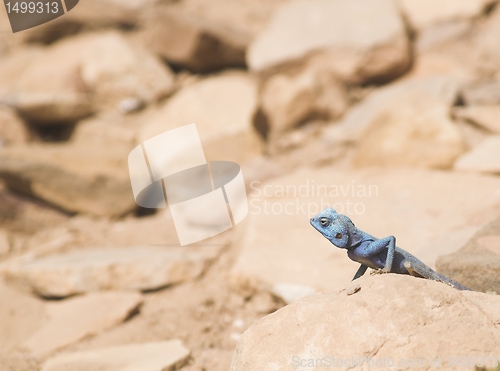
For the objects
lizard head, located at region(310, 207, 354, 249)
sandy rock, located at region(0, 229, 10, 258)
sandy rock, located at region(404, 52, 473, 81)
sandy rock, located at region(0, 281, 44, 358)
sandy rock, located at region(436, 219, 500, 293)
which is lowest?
sandy rock, located at region(0, 229, 10, 258)

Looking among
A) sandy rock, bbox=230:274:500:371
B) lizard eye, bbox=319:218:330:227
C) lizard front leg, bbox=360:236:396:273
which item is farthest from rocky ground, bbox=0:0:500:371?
lizard eye, bbox=319:218:330:227

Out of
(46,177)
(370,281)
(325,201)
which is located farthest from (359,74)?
(370,281)

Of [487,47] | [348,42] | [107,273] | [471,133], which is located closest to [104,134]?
[107,273]

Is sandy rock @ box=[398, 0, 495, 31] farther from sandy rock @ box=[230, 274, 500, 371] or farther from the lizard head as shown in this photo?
sandy rock @ box=[230, 274, 500, 371]

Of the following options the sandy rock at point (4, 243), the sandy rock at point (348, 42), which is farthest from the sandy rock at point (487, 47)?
the sandy rock at point (4, 243)

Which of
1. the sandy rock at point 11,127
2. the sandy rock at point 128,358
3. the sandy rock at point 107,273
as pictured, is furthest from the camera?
the sandy rock at point 11,127

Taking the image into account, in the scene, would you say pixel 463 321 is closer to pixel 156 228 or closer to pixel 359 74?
pixel 156 228

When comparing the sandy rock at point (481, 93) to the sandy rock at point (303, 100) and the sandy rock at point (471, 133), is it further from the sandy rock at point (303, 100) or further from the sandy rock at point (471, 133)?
the sandy rock at point (303, 100)

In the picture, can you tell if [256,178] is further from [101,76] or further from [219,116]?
[101,76]
